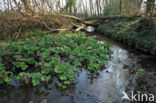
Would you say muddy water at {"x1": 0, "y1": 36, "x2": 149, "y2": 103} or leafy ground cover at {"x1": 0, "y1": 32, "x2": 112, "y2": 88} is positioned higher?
leafy ground cover at {"x1": 0, "y1": 32, "x2": 112, "y2": 88}

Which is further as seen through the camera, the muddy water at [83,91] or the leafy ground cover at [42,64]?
the leafy ground cover at [42,64]

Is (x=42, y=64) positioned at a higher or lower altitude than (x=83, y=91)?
higher

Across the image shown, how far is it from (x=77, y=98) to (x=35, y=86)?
132cm

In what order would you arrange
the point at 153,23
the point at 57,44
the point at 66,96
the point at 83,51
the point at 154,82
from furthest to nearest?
1. the point at 153,23
2. the point at 57,44
3. the point at 83,51
4. the point at 154,82
5. the point at 66,96

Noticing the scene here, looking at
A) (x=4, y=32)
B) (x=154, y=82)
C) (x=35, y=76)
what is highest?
(x=4, y=32)

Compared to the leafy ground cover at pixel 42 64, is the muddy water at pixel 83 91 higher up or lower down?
lower down

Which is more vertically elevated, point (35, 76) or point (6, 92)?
point (35, 76)

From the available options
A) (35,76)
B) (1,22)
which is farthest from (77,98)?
(1,22)

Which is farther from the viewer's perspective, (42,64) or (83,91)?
(42,64)

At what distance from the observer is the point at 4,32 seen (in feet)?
24.2

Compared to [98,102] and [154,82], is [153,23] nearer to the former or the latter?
[154,82]

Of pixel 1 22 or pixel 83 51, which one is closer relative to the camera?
pixel 83 51

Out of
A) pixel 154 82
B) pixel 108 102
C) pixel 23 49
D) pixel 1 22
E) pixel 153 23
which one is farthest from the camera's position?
pixel 153 23

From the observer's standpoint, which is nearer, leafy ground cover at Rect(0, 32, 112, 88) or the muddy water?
the muddy water
